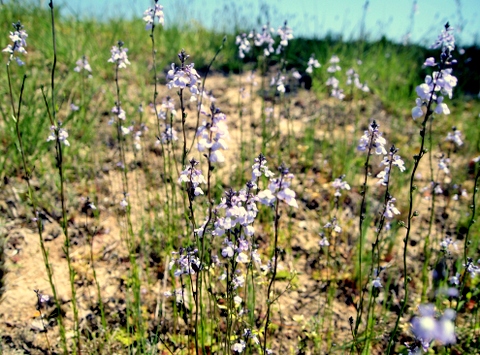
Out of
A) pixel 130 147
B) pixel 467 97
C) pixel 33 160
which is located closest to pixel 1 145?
pixel 33 160

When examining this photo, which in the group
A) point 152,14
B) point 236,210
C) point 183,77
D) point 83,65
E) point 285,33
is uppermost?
point 285,33

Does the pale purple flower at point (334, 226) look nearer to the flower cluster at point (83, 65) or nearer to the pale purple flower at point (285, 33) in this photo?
the pale purple flower at point (285, 33)

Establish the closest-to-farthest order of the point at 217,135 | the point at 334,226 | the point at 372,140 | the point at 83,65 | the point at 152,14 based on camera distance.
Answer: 1. the point at 217,135
2. the point at 372,140
3. the point at 152,14
4. the point at 334,226
5. the point at 83,65

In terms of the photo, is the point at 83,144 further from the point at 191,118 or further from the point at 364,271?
the point at 364,271

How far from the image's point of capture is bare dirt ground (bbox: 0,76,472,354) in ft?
9.05

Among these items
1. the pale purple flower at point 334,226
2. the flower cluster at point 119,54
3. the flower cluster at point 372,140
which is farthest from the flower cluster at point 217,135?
the flower cluster at point 119,54

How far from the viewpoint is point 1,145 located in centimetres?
426

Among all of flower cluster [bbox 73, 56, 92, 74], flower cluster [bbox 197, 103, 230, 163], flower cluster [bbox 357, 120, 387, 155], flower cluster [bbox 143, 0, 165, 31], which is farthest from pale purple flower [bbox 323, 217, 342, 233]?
flower cluster [bbox 73, 56, 92, 74]

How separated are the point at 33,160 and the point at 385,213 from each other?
3571 millimetres

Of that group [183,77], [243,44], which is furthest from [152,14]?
[243,44]

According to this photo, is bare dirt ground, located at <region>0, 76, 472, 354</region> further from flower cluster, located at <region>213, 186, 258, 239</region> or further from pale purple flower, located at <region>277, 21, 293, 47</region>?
flower cluster, located at <region>213, 186, 258, 239</region>

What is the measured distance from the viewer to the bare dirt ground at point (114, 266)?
276cm

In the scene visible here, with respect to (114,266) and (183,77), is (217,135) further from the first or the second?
(114,266)

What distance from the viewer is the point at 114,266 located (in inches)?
129
